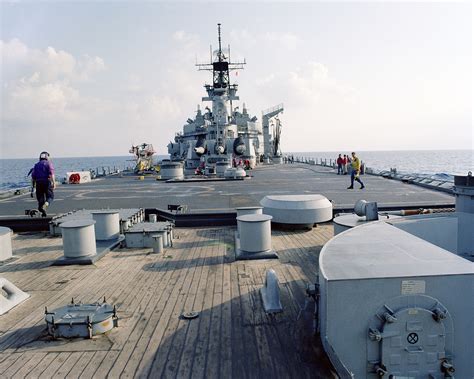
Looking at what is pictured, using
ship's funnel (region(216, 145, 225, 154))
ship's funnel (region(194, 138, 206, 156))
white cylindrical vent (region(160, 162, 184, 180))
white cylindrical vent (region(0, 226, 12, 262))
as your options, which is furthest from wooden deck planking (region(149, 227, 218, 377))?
ship's funnel (region(194, 138, 206, 156))

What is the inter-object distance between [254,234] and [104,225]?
343 centimetres

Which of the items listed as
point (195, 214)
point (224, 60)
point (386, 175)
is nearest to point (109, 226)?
point (195, 214)

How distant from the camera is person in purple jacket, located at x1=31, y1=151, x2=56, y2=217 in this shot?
922cm

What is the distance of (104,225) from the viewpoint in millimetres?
8312

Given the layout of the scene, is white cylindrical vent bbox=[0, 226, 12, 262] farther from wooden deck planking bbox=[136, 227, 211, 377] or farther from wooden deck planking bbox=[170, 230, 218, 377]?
wooden deck planking bbox=[170, 230, 218, 377]

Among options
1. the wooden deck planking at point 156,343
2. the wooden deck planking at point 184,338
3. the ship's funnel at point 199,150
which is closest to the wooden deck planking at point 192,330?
the wooden deck planking at point 184,338

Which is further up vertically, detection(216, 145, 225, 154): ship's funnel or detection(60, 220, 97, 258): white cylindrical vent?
detection(216, 145, 225, 154): ship's funnel

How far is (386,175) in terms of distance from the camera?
24.3m

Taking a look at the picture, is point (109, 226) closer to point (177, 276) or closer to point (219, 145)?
point (177, 276)

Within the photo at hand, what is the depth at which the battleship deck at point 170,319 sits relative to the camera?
3.60 meters

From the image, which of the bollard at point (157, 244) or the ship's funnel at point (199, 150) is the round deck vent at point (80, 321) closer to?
the bollard at point (157, 244)

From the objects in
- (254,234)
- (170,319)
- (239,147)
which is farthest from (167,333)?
(239,147)

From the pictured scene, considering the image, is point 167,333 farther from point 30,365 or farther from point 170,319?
point 30,365

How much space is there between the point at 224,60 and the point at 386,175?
32.3m
